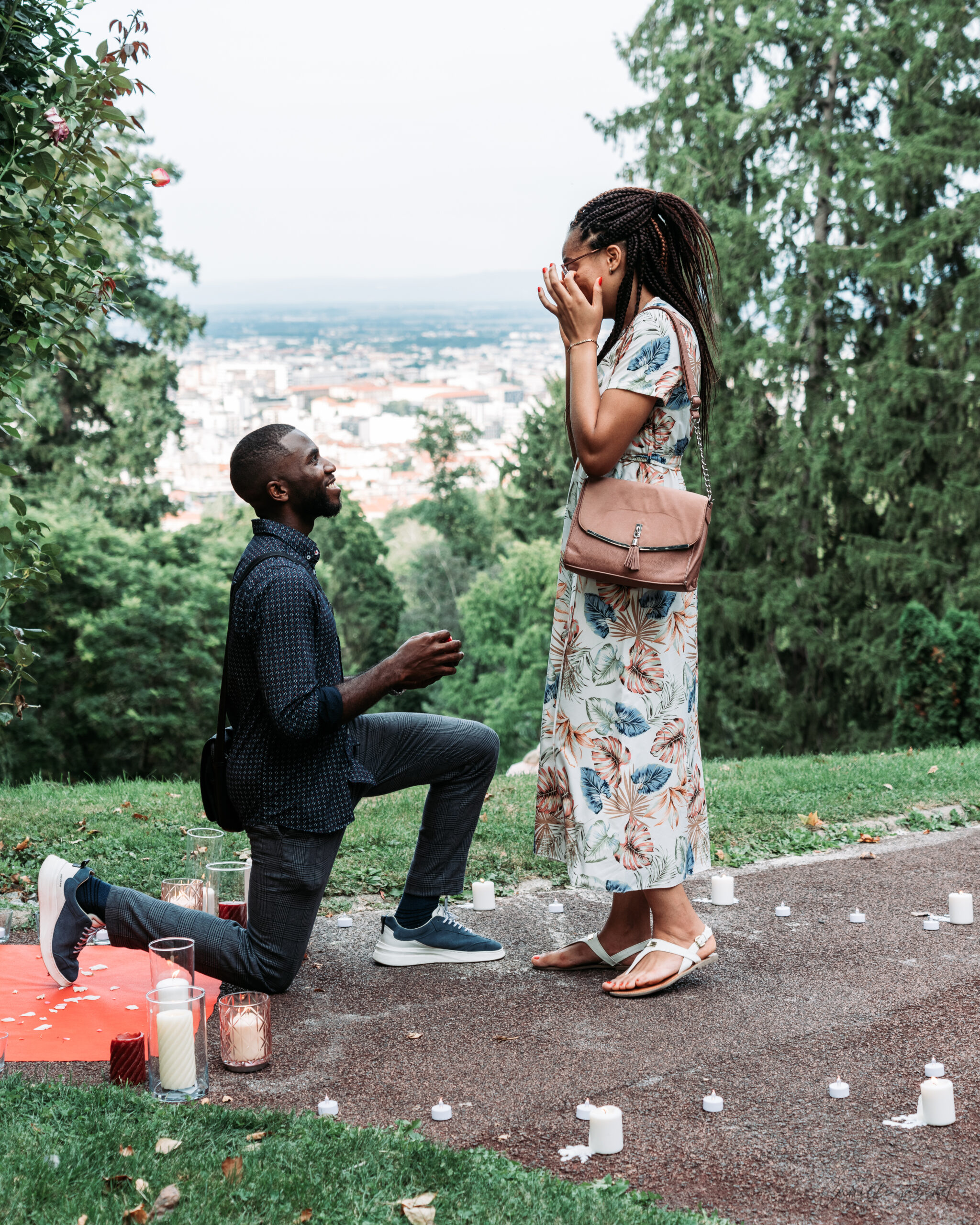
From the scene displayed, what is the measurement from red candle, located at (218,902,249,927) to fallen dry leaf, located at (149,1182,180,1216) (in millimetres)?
1517

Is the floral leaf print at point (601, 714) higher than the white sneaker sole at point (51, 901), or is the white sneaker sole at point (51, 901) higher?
the floral leaf print at point (601, 714)

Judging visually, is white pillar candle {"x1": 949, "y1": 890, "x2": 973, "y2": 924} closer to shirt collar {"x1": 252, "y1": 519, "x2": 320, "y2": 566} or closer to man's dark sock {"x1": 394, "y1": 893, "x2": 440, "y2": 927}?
man's dark sock {"x1": 394, "y1": 893, "x2": 440, "y2": 927}

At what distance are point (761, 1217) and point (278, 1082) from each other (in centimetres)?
123

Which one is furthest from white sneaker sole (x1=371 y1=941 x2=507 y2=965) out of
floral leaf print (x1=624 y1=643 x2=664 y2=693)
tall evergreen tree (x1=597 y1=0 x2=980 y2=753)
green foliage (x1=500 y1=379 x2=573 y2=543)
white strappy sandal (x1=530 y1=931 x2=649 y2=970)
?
green foliage (x1=500 y1=379 x2=573 y2=543)

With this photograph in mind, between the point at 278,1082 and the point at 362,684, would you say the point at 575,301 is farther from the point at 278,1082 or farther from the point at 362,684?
the point at 278,1082

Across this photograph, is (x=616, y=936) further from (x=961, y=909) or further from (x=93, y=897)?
(x=93, y=897)

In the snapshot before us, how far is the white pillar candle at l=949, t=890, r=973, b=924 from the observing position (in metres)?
4.17

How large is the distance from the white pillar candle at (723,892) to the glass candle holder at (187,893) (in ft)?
6.18

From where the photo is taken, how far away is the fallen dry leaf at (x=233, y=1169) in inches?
91.9

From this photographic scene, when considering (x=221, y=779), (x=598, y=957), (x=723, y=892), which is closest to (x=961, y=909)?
(x=723, y=892)

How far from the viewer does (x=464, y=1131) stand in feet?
8.88

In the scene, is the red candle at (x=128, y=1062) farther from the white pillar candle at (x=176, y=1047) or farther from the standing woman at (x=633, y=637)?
the standing woman at (x=633, y=637)

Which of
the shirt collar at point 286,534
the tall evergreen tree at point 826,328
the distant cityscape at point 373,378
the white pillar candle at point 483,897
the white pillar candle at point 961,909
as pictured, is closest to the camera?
the shirt collar at point 286,534

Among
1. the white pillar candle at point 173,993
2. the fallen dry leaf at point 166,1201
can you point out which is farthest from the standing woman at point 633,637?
the fallen dry leaf at point 166,1201
